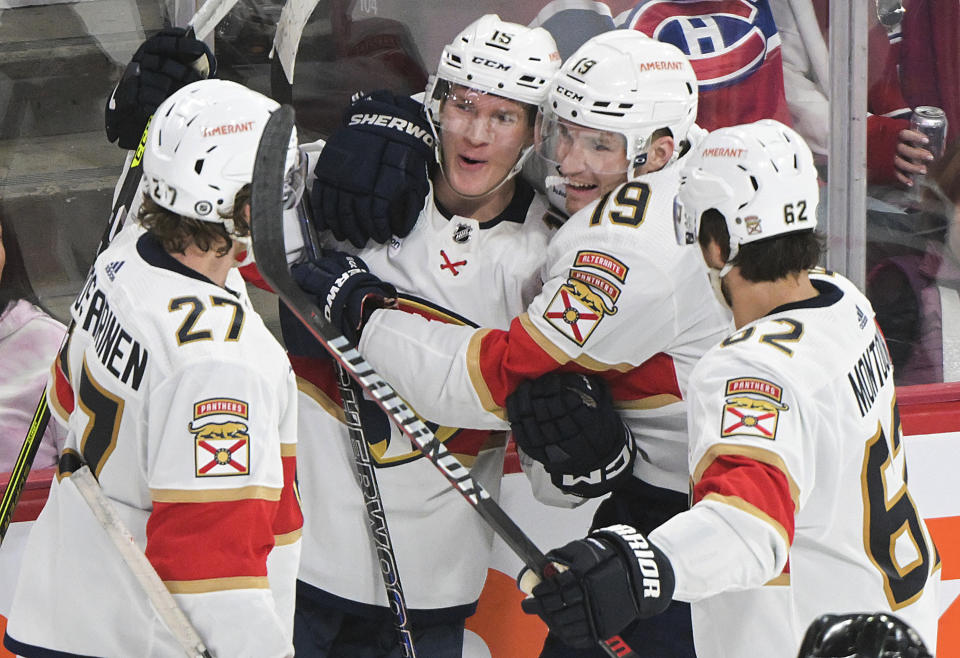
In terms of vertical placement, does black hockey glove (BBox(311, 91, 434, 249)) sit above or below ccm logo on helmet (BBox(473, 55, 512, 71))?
below

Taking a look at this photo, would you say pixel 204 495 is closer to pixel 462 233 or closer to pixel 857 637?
pixel 462 233

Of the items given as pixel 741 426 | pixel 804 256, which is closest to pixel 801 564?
pixel 741 426

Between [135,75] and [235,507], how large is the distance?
31.7 inches

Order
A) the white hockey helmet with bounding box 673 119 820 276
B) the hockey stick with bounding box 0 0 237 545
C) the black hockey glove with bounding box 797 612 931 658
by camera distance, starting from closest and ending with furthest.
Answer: the white hockey helmet with bounding box 673 119 820 276 < the black hockey glove with bounding box 797 612 931 658 < the hockey stick with bounding box 0 0 237 545

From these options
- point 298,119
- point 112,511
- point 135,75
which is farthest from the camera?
point 298,119

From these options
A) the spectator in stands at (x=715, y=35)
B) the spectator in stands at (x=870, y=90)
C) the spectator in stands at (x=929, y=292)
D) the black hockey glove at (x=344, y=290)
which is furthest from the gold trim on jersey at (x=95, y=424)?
the spectator in stands at (x=929, y=292)

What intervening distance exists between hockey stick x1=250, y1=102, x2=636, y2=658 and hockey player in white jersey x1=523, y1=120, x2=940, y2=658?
0.15 metres

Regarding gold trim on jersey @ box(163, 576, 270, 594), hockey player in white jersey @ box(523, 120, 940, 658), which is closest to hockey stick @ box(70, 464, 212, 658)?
gold trim on jersey @ box(163, 576, 270, 594)

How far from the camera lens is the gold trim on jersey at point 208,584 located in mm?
1726

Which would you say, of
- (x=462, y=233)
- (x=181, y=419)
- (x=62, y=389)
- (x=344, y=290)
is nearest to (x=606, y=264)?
(x=462, y=233)

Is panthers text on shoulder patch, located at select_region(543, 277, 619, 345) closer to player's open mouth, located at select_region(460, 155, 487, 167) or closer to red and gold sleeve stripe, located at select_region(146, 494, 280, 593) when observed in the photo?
player's open mouth, located at select_region(460, 155, 487, 167)

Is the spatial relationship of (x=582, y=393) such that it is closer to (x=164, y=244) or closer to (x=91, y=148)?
(x=164, y=244)

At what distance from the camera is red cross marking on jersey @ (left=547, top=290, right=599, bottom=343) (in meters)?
2.14

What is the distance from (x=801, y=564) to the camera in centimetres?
188
